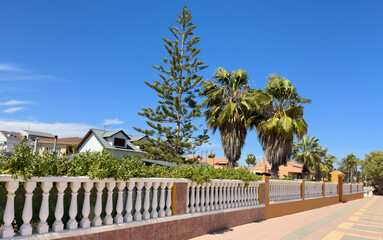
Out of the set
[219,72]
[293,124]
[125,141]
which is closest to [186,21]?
[219,72]

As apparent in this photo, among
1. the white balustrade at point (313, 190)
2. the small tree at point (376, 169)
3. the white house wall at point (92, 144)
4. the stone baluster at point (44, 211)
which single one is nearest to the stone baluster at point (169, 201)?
the stone baluster at point (44, 211)

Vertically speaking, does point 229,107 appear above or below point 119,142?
above

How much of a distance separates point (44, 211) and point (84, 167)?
762mm

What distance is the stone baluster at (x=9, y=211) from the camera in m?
2.80

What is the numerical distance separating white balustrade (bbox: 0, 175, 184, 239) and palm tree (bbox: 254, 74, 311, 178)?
12.6m

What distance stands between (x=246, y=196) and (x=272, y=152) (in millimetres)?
9829

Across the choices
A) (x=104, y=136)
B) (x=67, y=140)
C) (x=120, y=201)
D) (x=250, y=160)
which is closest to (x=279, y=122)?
(x=120, y=201)

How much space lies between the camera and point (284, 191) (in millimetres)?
10234

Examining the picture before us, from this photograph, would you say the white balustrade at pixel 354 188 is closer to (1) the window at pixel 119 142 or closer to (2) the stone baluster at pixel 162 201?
(1) the window at pixel 119 142

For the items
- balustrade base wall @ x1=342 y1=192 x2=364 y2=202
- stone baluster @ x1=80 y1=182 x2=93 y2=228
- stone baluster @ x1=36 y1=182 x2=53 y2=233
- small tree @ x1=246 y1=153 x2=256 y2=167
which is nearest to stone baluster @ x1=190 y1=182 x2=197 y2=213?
stone baluster @ x1=80 y1=182 x2=93 y2=228

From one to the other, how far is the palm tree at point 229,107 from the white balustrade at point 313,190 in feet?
16.6

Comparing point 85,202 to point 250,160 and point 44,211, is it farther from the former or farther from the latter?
point 250,160

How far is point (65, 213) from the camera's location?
3.50 metres

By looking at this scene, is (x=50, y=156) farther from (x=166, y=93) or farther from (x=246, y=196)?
(x=166, y=93)
